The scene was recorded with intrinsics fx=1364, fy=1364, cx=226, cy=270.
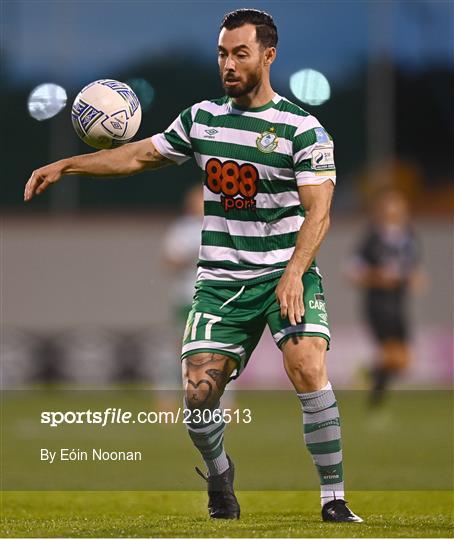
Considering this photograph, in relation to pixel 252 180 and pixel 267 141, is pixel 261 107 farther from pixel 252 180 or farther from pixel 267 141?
pixel 252 180

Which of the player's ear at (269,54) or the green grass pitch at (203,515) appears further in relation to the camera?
the player's ear at (269,54)

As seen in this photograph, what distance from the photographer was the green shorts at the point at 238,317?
657cm

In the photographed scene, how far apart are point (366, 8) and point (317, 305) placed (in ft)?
50.4

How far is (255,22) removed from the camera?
6562mm

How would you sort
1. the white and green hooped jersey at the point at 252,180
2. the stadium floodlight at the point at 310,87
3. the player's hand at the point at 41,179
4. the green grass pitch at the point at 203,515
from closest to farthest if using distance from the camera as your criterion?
the green grass pitch at the point at 203,515
the white and green hooped jersey at the point at 252,180
the player's hand at the point at 41,179
the stadium floodlight at the point at 310,87

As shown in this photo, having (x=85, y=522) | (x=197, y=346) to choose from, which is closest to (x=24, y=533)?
(x=85, y=522)

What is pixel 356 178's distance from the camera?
21125mm

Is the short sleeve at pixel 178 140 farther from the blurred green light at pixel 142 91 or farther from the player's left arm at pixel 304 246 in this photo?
the player's left arm at pixel 304 246

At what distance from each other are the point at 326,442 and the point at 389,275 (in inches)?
343

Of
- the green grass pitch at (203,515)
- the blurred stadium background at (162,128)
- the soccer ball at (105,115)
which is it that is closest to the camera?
the green grass pitch at (203,515)

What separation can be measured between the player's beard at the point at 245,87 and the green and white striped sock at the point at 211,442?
1.55 metres

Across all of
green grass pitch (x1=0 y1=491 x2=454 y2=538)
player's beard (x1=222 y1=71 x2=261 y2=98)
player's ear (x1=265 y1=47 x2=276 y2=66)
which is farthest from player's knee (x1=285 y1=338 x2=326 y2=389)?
player's ear (x1=265 y1=47 x2=276 y2=66)

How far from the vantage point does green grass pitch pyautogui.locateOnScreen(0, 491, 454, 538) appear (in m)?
6.22

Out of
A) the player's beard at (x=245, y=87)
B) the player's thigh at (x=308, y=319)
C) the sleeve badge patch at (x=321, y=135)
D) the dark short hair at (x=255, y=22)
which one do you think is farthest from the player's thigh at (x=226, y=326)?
the dark short hair at (x=255, y=22)
